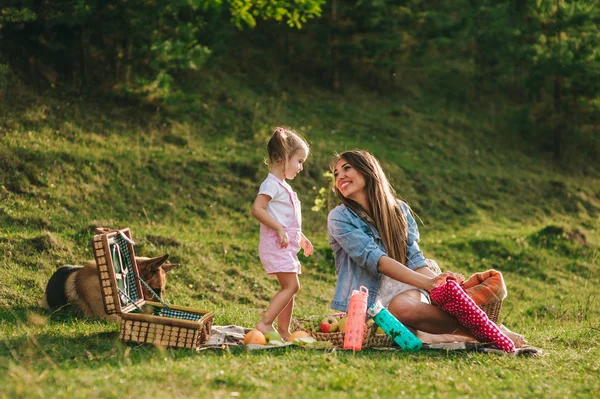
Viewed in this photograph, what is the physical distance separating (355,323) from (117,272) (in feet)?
6.44

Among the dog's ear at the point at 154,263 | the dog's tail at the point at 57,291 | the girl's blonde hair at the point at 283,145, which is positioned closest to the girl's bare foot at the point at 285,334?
the girl's blonde hair at the point at 283,145

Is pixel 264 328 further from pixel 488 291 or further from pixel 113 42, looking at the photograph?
pixel 113 42

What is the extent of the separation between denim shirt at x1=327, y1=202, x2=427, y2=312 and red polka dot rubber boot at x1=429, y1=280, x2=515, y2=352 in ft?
1.85

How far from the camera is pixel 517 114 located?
2252 cm

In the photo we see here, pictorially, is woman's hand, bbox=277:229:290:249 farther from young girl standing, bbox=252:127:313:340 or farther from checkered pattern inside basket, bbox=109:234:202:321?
checkered pattern inside basket, bbox=109:234:202:321

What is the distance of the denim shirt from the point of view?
18.7ft

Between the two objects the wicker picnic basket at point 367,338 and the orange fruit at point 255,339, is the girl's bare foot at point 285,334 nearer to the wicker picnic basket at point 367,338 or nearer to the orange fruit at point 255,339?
the wicker picnic basket at point 367,338

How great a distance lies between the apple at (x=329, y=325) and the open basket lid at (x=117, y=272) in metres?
1.54

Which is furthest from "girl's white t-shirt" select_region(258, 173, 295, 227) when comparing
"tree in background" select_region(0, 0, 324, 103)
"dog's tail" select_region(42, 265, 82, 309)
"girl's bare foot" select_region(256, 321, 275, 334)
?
"tree in background" select_region(0, 0, 324, 103)

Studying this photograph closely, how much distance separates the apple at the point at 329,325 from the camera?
5.81 m

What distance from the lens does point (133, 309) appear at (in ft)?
19.0

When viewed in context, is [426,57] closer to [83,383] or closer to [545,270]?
[545,270]

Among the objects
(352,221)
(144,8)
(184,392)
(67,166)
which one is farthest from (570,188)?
(184,392)

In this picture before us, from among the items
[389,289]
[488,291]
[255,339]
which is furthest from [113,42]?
[488,291]
